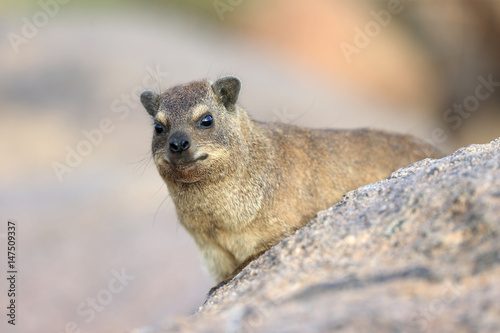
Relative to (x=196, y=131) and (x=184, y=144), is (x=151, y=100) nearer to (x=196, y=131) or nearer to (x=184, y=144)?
(x=196, y=131)

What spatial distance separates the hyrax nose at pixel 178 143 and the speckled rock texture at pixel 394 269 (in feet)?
5.74

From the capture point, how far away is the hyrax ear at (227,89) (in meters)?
6.98

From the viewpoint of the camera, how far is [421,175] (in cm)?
473

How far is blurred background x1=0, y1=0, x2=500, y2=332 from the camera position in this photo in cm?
1314

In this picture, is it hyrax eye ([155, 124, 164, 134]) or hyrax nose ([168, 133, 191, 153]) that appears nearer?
hyrax nose ([168, 133, 191, 153])

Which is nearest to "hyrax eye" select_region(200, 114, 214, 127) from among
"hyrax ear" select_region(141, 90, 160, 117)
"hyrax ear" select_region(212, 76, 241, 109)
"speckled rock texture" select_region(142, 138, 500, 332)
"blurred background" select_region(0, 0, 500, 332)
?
"hyrax ear" select_region(212, 76, 241, 109)

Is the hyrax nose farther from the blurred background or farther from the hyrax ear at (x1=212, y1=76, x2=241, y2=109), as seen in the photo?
the blurred background

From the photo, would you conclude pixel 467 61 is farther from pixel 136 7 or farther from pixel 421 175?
pixel 421 175

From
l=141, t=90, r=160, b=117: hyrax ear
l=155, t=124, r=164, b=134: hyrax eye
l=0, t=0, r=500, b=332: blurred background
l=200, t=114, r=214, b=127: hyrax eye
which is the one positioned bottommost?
l=200, t=114, r=214, b=127: hyrax eye

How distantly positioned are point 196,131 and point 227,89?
0.89 metres

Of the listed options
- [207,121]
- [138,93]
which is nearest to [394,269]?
[207,121]

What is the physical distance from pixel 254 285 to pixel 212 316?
532 millimetres

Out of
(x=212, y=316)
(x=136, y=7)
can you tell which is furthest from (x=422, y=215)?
(x=136, y=7)

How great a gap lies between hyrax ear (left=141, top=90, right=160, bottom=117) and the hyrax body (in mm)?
13
